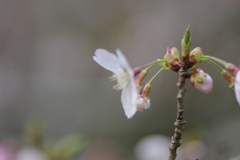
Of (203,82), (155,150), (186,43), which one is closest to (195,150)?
(155,150)

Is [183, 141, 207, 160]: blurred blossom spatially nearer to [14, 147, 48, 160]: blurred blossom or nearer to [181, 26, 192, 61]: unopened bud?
[14, 147, 48, 160]: blurred blossom

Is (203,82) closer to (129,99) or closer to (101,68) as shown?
(129,99)

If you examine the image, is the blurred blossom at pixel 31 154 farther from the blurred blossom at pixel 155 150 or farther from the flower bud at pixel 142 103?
the flower bud at pixel 142 103

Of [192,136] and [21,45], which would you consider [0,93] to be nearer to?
[21,45]

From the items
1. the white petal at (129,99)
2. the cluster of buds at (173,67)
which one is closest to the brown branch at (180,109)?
the cluster of buds at (173,67)

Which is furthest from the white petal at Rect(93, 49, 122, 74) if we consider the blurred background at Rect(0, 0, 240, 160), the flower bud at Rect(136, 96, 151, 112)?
the blurred background at Rect(0, 0, 240, 160)

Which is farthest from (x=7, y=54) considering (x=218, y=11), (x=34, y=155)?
(x=218, y=11)
